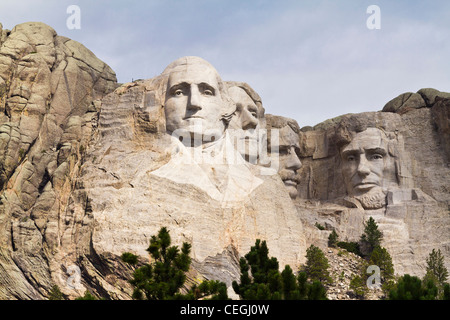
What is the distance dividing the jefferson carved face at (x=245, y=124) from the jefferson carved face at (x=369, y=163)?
326 cm

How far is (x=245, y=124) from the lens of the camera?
27.2 metres

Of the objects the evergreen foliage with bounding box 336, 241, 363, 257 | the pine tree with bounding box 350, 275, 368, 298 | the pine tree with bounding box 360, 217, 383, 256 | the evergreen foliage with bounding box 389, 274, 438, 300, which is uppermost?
the pine tree with bounding box 360, 217, 383, 256

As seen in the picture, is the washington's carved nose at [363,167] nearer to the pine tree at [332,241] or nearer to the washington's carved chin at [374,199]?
the washington's carved chin at [374,199]

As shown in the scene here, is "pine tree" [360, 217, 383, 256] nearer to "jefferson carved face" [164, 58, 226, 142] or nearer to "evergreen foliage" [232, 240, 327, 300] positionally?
"jefferson carved face" [164, 58, 226, 142]

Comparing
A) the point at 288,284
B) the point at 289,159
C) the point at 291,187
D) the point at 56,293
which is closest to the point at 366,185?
the point at 291,187

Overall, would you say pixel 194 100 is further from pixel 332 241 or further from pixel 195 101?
pixel 332 241

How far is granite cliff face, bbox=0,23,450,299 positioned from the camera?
858 inches

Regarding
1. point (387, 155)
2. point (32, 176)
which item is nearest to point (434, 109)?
point (387, 155)

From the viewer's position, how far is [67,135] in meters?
24.8

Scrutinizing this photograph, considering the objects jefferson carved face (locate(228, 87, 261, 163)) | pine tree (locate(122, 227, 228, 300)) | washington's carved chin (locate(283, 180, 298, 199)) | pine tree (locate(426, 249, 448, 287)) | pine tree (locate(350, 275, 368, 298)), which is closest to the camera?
pine tree (locate(122, 227, 228, 300))

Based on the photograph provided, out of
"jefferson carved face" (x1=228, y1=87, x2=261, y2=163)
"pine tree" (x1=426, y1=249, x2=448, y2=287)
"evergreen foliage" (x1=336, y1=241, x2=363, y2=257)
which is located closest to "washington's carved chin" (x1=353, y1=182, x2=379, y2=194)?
"evergreen foliage" (x1=336, y1=241, x2=363, y2=257)

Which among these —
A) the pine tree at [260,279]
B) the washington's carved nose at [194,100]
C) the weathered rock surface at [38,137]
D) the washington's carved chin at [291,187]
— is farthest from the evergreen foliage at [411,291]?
the washington's carved chin at [291,187]

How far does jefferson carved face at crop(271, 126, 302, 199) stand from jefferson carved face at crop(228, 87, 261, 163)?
164cm

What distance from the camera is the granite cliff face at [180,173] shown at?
2178cm
